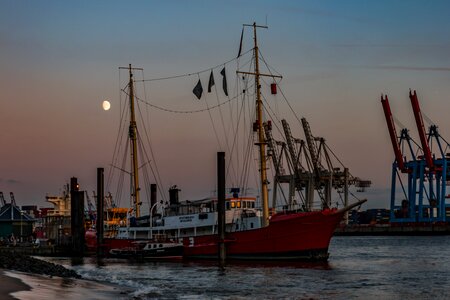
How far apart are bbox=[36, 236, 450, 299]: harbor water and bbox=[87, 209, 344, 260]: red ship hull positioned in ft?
3.92

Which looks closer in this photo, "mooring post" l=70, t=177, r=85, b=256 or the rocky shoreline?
the rocky shoreline

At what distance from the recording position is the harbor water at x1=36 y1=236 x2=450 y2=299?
34688 millimetres

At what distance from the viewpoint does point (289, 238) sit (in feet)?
172

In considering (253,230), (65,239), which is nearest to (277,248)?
(253,230)

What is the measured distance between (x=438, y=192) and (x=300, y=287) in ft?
410

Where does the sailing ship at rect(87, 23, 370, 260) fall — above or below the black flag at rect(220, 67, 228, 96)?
below

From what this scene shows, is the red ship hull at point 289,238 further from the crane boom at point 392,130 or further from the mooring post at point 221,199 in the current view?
the crane boom at point 392,130

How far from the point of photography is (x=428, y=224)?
6471 inches

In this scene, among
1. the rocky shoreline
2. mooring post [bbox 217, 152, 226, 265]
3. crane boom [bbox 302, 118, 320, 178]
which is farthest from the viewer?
crane boom [bbox 302, 118, 320, 178]

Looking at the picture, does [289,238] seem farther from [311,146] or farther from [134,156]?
[311,146]

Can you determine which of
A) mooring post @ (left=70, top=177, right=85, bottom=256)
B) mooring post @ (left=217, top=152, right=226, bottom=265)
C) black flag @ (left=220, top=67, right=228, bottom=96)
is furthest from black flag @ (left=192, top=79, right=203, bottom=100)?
mooring post @ (left=70, top=177, right=85, bottom=256)

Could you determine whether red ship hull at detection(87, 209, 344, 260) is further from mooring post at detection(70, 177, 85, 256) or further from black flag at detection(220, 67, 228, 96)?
mooring post at detection(70, 177, 85, 256)

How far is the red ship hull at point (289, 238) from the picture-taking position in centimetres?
5191

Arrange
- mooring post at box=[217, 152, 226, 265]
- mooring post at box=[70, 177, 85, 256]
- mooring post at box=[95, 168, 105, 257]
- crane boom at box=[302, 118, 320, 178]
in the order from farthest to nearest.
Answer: crane boom at box=[302, 118, 320, 178] → mooring post at box=[70, 177, 85, 256] → mooring post at box=[95, 168, 105, 257] → mooring post at box=[217, 152, 226, 265]
